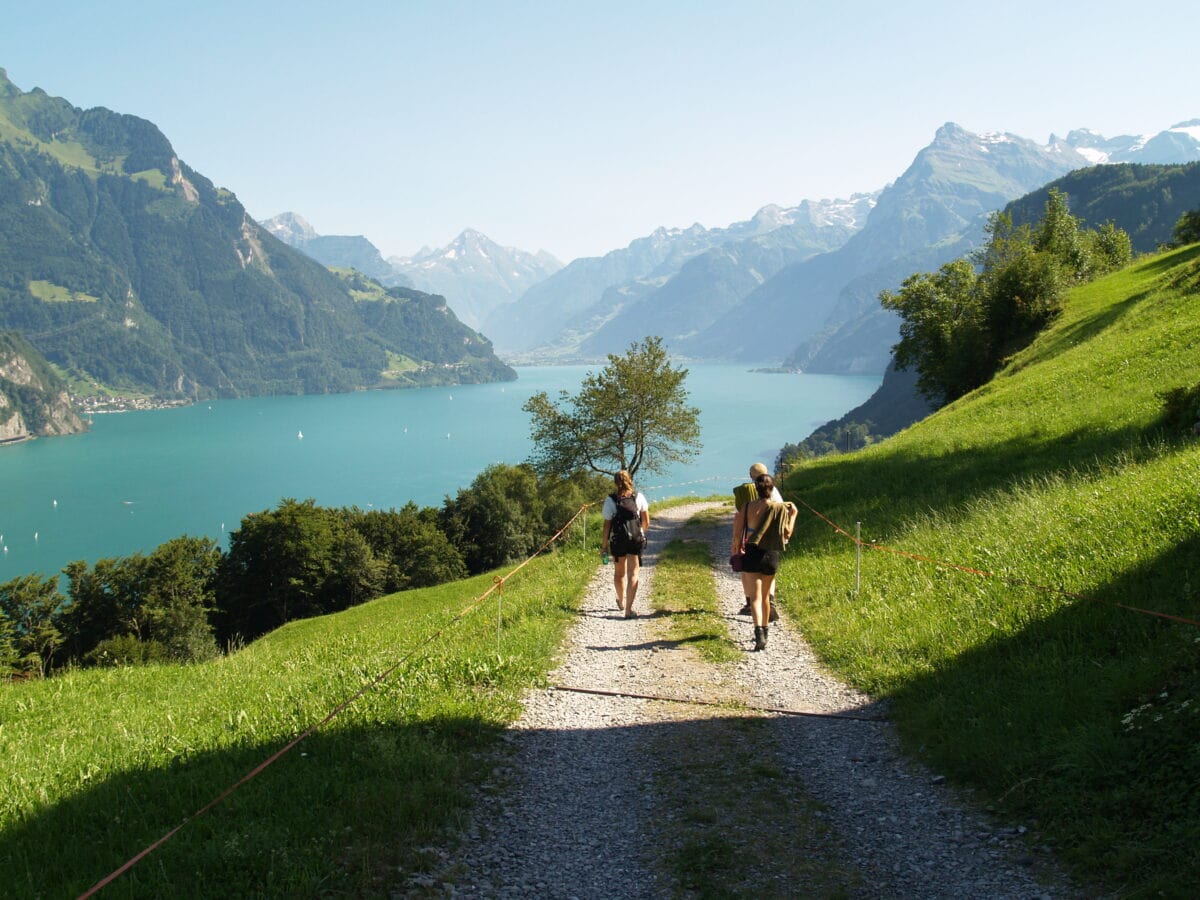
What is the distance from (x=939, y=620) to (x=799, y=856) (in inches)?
226

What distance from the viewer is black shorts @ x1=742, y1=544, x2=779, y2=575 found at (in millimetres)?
11906

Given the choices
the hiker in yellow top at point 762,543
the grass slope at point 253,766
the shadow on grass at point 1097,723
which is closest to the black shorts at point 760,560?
the hiker in yellow top at point 762,543

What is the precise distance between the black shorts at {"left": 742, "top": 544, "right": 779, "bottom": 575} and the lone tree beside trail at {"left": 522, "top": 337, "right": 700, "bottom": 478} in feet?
103

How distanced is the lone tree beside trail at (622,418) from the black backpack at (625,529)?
2922 centimetres

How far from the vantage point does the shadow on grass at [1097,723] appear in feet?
17.0

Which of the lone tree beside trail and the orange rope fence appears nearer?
the orange rope fence

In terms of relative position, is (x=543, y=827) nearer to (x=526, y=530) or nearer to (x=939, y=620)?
(x=939, y=620)

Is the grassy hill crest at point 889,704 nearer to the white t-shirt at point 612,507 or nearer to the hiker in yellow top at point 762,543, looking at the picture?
the hiker in yellow top at point 762,543

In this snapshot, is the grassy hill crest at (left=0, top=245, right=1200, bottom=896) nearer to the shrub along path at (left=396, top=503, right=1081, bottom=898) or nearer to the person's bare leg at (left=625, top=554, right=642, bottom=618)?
the shrub along path at (left=396, top=503, right=1081, bottom=898)

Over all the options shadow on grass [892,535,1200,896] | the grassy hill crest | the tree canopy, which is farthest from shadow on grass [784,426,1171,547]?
the tree canopy

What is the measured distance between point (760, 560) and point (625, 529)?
2.84m

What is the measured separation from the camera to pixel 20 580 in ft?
191

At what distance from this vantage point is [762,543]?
468 inches

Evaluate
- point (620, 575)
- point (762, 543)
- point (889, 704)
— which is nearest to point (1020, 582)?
point (889, 704)
